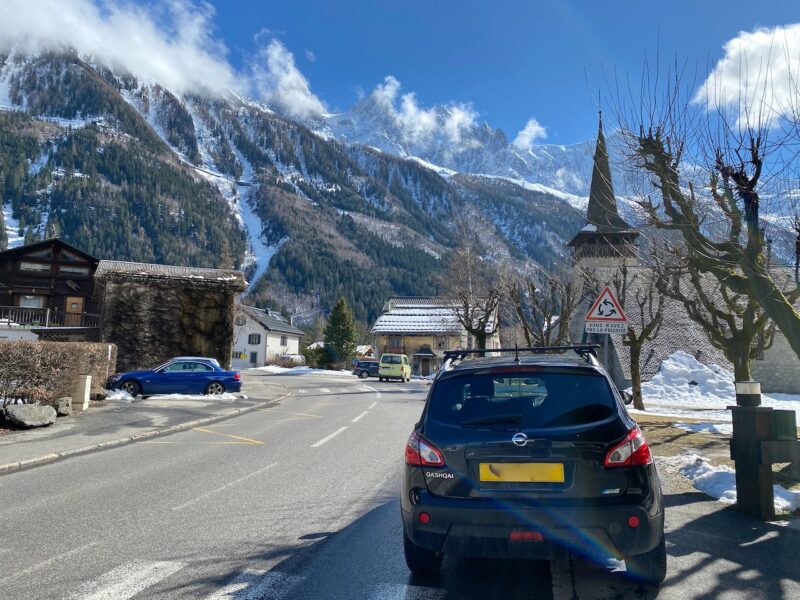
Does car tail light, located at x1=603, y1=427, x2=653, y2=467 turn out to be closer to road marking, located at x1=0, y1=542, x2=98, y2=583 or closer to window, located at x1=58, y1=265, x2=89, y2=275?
road marking, located at x1=0, y1=542, x2=98, y2=583

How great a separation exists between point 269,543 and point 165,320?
884 inches

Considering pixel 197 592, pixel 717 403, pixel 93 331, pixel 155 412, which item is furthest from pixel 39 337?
pixel 717 403

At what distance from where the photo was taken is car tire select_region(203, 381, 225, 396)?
21000mm

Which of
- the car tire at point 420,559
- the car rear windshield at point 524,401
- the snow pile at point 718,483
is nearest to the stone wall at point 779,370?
the snow pile at point 718,483

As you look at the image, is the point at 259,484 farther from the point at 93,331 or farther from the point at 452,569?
the point at 93,331

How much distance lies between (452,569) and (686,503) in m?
3.76

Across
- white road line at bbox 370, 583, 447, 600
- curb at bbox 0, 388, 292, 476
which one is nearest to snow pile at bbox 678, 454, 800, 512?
white road line at bbox 370, 583, 447, 600

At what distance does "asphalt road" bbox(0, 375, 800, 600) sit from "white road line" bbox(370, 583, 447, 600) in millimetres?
14

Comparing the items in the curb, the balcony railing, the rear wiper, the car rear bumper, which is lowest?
the curb

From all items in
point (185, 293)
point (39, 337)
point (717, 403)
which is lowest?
point (717, 403)

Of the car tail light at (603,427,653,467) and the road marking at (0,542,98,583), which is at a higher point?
the car tail light at (603,427,653,467)

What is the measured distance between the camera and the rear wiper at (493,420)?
4.03 metres

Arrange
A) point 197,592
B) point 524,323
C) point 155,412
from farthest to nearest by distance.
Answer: point 524,323, point 155,412, point 197,592

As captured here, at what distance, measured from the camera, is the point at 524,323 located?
3075 cm
